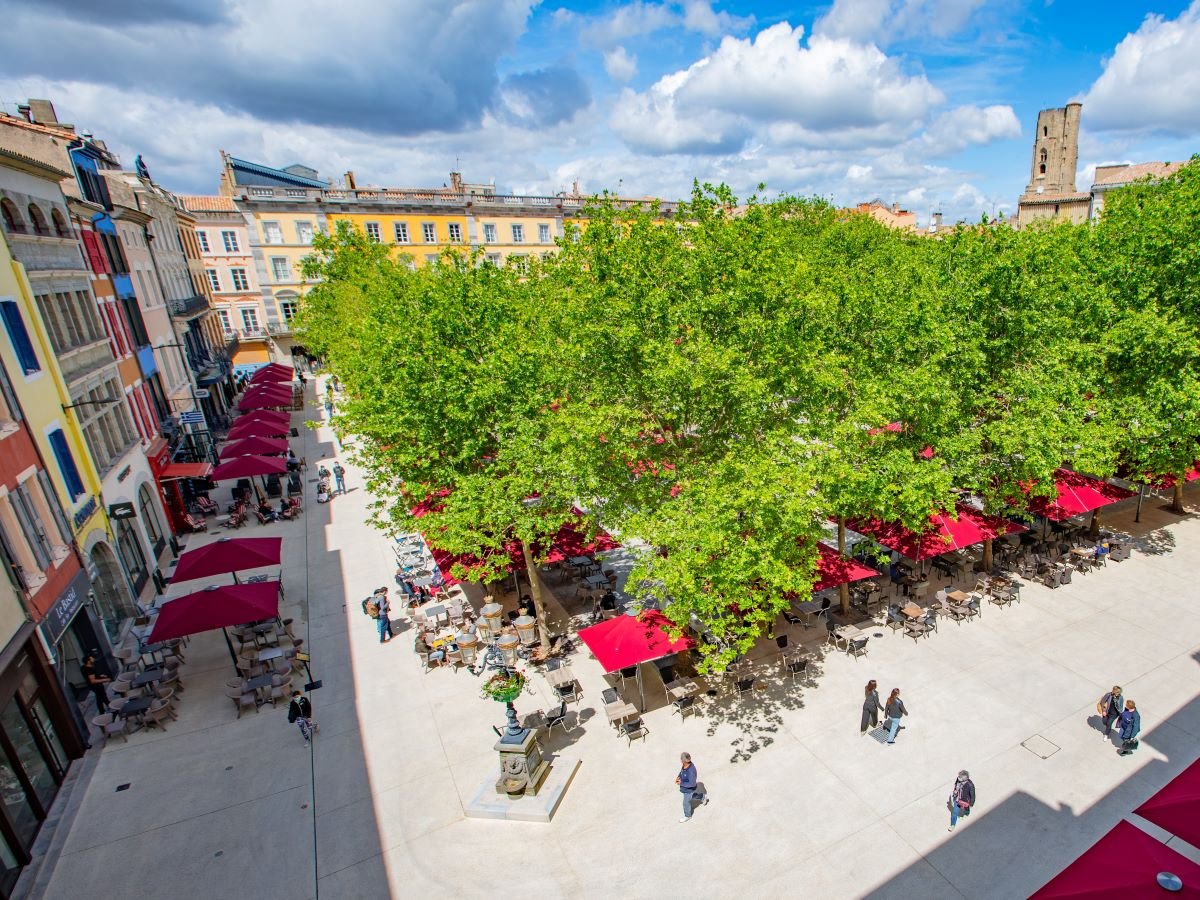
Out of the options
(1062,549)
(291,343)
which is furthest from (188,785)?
(291,343)

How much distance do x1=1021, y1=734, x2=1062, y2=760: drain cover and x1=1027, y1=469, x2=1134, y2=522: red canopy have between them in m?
8.48

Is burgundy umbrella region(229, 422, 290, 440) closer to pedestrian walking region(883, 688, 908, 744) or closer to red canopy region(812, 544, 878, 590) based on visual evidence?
red canopy region(812, 544, 878, 590)

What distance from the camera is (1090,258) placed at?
885 inches

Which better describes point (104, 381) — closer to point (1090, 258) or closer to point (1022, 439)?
point (1022, 439)

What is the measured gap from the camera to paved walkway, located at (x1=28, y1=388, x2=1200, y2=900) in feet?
36.4

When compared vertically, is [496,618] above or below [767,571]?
below

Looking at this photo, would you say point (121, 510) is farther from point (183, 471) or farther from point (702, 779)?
point (702, 779)

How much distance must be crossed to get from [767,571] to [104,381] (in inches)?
941

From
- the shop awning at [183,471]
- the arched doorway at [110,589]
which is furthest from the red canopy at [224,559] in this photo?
the shop awning at [183,471]

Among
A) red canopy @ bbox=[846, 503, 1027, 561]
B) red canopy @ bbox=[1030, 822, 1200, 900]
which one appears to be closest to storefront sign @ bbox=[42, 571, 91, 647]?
red canopy @ bbox=[1030, 822, 1200, 900]

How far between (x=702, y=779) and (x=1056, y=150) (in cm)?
11020

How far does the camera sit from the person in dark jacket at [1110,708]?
1277cm

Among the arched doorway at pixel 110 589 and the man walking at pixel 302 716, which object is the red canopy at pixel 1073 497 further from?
the arched doorway at pixel 110 589

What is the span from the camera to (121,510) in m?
20.6
